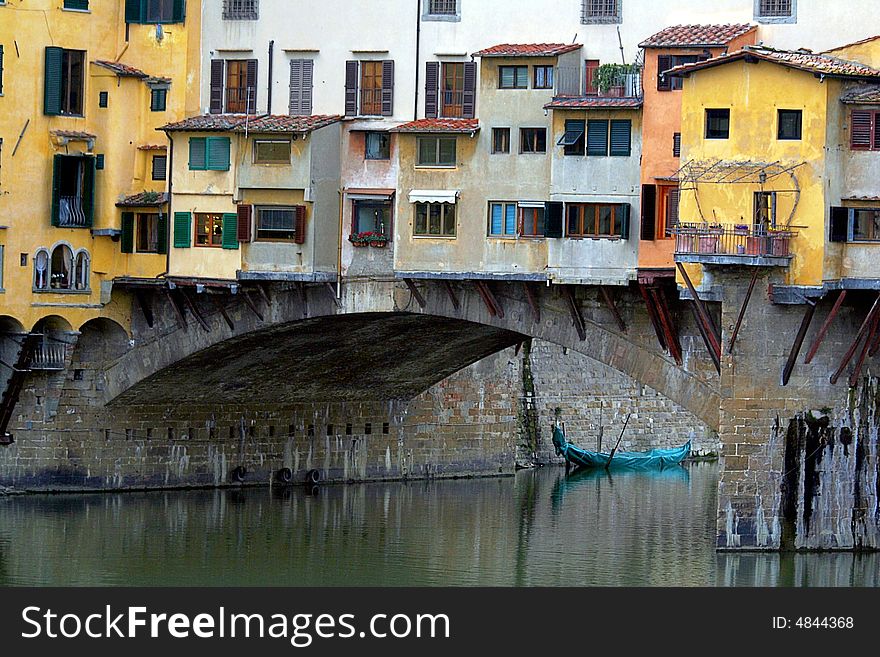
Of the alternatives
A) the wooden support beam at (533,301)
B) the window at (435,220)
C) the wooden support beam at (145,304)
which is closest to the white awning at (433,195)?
the window at (435,220)

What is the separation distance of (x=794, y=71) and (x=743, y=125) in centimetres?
160

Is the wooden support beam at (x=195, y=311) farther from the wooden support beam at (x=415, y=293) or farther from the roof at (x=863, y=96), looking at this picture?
the roof at (x=863, y=96)

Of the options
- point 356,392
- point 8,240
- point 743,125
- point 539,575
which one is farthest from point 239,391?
point 743,125

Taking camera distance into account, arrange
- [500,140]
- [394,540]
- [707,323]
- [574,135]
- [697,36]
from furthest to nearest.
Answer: [394,540] < [500,140] < [574,135] < [697,36] < [707,323]

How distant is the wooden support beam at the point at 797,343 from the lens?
58956 mm

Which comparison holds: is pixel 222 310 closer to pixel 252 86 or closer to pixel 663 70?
pixel 252 86

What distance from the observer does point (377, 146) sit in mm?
65000

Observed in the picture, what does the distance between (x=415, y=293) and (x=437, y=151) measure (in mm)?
3525

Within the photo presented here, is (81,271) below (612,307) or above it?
above

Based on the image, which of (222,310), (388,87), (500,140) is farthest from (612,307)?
(222,310)

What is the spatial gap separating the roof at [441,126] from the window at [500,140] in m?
0.47

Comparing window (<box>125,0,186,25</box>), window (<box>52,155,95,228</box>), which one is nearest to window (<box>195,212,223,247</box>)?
window (<box>52,155,95,228</box>)

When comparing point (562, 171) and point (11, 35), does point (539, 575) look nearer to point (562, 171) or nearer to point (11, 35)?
point (562, 171)

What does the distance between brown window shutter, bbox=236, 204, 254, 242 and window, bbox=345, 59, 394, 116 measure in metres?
3.30
